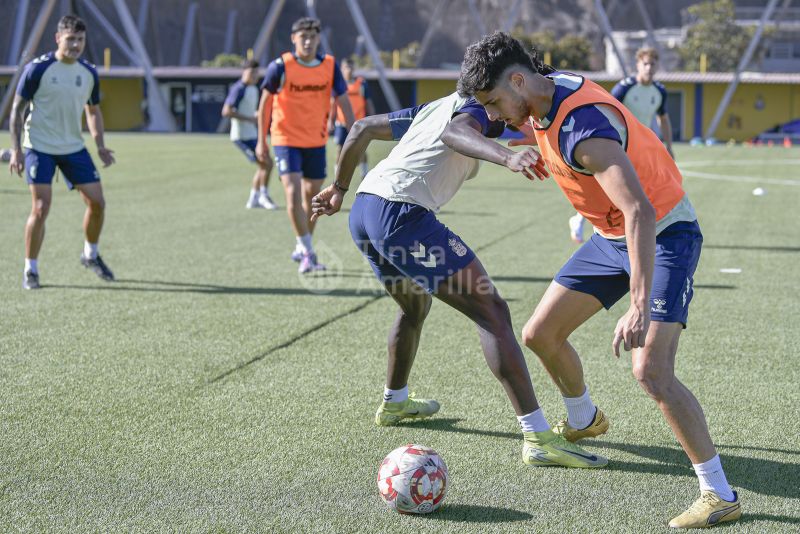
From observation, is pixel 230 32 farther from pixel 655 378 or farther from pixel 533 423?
pixel 655 378

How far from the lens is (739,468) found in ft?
15.6

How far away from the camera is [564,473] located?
4738 mm

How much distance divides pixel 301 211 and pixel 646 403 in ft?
17.5

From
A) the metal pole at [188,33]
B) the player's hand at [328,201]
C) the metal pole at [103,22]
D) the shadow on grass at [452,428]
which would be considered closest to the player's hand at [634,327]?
the shadow on grass at [452,428]

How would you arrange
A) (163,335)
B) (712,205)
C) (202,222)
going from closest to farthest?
(163,335)
(202,222)
(712,205)

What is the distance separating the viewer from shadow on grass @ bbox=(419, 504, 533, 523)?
4.20 m

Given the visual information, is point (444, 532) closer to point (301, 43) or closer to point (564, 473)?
point (564, 473)

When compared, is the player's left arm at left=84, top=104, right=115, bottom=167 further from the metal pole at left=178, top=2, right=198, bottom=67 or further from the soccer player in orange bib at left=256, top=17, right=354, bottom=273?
the metal pole at left=178, top=2, right=198, bottom=67

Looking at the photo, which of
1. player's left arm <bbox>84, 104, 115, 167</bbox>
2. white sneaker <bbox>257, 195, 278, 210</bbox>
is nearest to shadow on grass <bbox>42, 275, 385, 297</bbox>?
player's left arm <bbox>84, 104, 115, 167</bbox>

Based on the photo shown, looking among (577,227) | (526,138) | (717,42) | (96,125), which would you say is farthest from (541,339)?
(717,42)

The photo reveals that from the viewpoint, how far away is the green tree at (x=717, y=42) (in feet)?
194

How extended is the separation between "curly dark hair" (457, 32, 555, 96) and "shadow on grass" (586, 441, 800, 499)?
199 cm

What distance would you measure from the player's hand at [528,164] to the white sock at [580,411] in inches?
64.0

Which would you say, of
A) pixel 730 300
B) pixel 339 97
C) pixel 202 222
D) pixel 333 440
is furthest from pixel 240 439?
pixel 202 222
